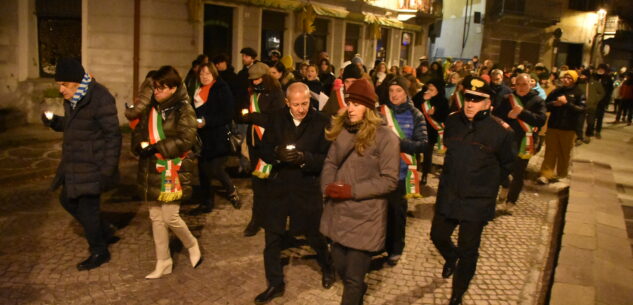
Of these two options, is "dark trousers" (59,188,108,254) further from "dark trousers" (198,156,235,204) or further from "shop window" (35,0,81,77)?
"shop window" (35,0,81,77)

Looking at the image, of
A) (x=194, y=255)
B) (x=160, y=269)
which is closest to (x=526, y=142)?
(x=194, y=255)

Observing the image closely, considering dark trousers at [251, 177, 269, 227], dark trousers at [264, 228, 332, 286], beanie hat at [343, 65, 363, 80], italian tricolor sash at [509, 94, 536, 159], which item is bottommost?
dark trousers at [264, 228, 332, 286]

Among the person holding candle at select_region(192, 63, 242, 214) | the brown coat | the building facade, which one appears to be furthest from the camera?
the building facade

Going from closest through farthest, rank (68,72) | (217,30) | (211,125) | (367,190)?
(367,190), (68,72), (211,125), (217,30)

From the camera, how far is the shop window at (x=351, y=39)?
65.6ft

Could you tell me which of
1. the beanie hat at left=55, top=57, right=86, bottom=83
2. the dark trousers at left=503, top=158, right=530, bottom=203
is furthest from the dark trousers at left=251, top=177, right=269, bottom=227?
the dark trousers at left=503, top=158, right=530, bottom=203

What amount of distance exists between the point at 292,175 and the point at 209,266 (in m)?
1.48

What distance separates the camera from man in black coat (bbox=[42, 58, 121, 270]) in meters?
4.54

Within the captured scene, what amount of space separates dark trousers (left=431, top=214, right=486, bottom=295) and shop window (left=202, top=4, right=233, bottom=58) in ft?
32.7

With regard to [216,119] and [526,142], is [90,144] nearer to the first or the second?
[216,119]

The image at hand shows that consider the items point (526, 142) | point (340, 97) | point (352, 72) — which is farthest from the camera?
point (526, 142)

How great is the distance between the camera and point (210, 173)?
6.66m

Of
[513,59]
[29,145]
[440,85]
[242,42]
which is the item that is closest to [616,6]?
[513,59]

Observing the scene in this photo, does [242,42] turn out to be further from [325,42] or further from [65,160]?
[65,160]
